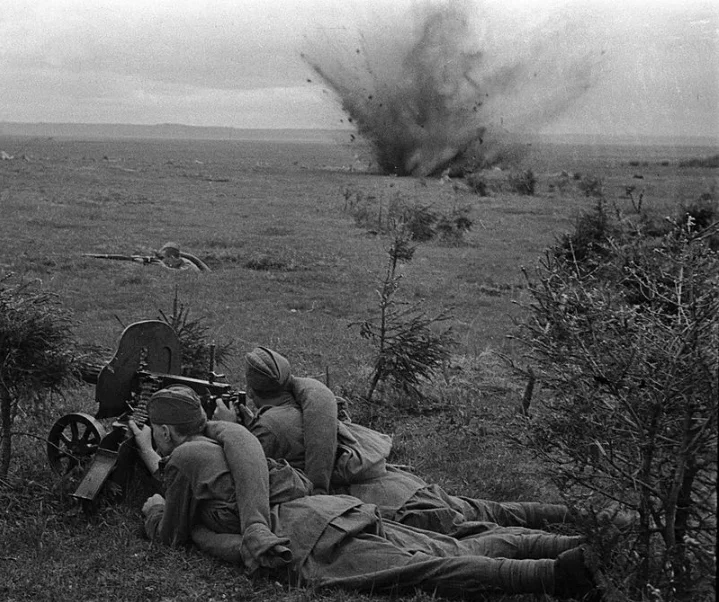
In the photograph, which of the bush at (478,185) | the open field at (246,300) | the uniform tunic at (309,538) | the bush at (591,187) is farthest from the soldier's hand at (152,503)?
the bush at (478,185)

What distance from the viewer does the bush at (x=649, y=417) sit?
187 inches

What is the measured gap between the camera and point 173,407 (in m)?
6.30

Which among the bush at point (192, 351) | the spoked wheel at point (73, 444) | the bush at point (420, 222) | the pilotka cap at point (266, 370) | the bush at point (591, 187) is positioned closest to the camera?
the pilotka cap at point (266, 370)

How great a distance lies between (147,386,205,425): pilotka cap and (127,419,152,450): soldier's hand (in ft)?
2.42

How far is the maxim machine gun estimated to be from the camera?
23.4 feet

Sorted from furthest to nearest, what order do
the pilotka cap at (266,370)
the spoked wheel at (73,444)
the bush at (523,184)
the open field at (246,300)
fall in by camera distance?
the bush at (523,184) < the spoked wheel at (73,444) < the pilotka cap at (266,370) < the open field at (246,300)

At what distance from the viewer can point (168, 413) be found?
6316 millimetres

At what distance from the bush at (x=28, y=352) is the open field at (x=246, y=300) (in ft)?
1.14

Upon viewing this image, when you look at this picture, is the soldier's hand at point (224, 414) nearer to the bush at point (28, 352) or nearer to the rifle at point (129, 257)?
the bush at point (28, 352)

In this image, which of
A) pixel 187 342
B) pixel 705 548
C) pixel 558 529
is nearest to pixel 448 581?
pixel 558 529

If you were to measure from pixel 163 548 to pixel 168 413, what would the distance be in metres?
0.87

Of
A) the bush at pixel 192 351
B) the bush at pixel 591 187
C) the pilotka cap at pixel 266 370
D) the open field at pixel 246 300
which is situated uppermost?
the bush at pixel 591 187

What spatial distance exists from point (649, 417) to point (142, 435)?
370 centimetres

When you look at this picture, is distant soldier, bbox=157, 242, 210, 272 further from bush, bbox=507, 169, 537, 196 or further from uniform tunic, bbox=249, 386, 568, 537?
bush, bbox=507, 169, 537, 196
